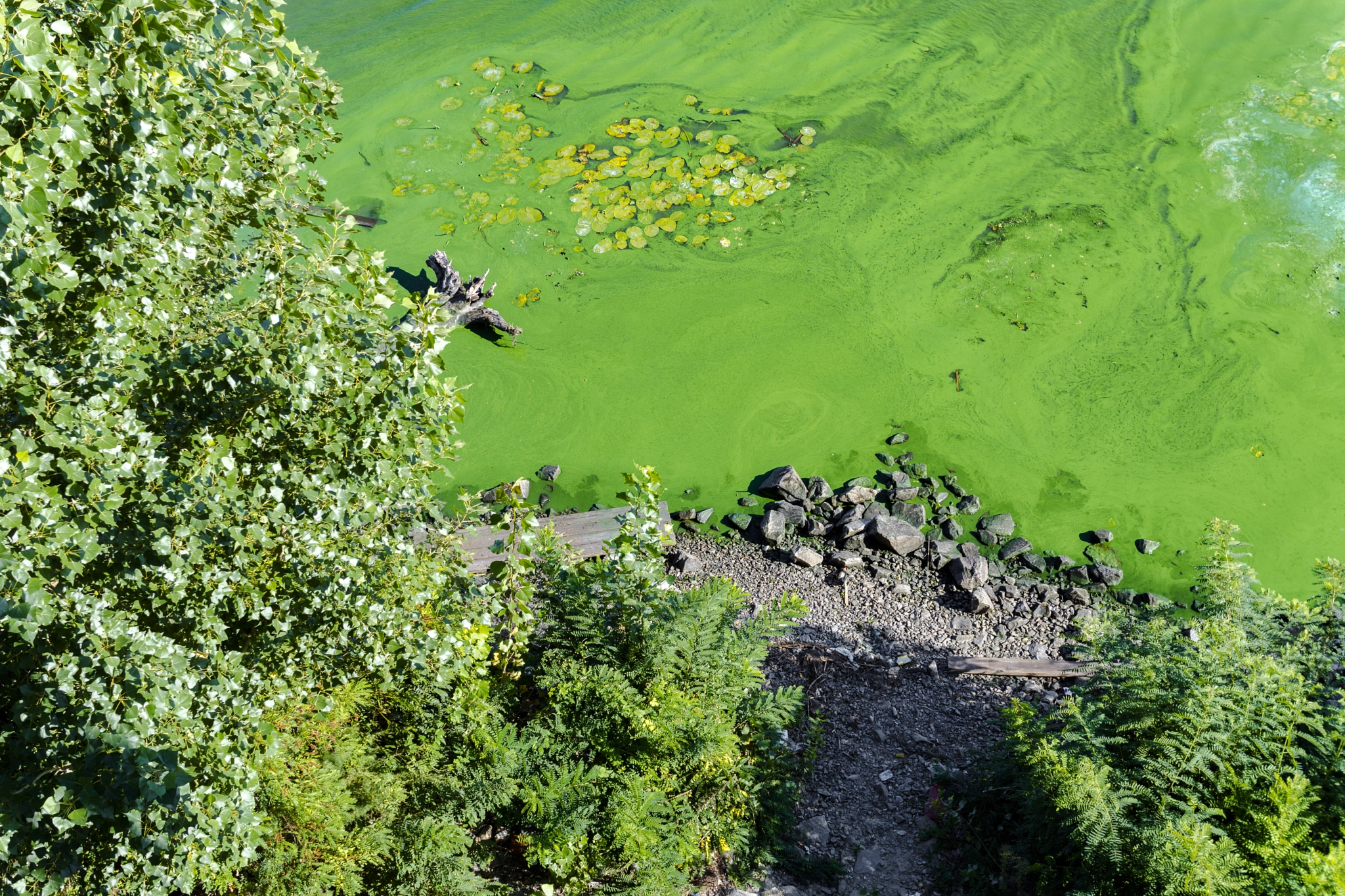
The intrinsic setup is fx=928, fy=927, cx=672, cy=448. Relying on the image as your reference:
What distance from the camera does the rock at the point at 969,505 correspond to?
481cm

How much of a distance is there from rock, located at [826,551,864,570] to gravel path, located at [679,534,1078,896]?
0.03 metres

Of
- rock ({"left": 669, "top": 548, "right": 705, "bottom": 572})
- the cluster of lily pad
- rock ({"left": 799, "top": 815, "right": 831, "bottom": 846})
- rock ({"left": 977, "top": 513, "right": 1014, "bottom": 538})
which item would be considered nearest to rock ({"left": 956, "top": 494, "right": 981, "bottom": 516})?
rock ({"left": 977, "top": 513, "right": 1014, "bottom": 538})

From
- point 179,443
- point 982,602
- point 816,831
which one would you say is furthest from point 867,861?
point 179,443

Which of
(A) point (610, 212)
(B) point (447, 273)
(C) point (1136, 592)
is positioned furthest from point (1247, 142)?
(B) point (447, 273)

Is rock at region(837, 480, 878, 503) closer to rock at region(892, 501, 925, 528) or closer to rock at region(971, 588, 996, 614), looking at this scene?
rock at region(892, 501, 925, 528)

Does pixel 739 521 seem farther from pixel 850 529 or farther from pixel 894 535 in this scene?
pixel 894 535

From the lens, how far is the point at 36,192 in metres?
1.69

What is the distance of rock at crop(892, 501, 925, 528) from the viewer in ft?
15.6

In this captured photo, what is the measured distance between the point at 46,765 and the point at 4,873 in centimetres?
27

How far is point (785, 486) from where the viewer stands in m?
4.86

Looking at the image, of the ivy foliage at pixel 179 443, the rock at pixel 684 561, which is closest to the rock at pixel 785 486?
the rock at pixel 684 561

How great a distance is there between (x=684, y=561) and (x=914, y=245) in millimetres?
2744

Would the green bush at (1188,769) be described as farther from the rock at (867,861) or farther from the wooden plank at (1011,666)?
the wooden plank at (1011,666)

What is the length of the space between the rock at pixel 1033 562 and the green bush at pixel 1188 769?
113 cm
